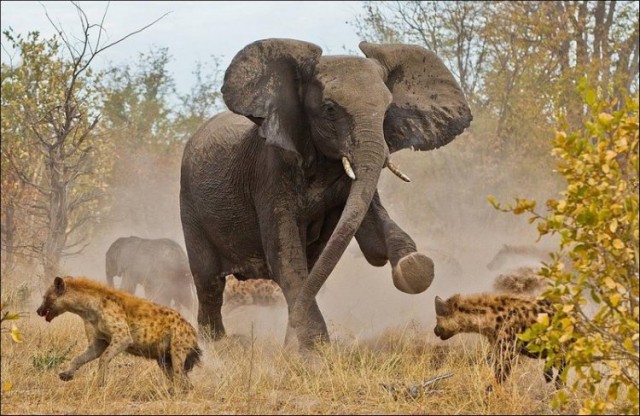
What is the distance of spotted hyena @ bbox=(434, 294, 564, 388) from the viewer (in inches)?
329

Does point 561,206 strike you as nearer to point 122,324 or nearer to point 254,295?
point 122,324

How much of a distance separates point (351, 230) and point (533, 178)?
53.1 ft

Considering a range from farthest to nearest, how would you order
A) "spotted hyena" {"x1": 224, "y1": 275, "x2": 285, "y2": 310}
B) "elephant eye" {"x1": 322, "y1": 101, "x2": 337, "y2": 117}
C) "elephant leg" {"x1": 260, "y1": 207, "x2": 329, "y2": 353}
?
"spotted hyena" {"x1": 224, "y1": 275, "x2": 285, "y2": 310} → "elephant leg" {"x1": 260, "y1": 207, "x2": 329, "y2": 353} → "elephant eye" {"x1": 322, "y1": 101, "x2": 337, "y2": 117}

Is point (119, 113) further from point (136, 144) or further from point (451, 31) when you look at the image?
point (451, 31)

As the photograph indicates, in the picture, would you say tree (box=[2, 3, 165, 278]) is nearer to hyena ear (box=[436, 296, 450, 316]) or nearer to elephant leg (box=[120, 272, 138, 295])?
elephant leg (box=[120, 272, 138, 295])

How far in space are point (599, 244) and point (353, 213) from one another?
8.41 ft

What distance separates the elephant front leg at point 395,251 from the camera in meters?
9.45

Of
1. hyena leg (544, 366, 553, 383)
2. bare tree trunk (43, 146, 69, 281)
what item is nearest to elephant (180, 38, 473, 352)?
hyena leg (544, 366, 553, 383)

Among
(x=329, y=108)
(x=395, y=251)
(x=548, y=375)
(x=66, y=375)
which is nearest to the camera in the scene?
(x=66, y=375)

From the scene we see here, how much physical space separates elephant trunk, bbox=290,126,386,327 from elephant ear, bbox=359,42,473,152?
1.28 metres

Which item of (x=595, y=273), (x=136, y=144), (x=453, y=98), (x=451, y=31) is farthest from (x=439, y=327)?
(x=136, y=144)

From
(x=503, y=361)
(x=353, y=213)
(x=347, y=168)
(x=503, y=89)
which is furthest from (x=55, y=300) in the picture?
(x=503, y=89)

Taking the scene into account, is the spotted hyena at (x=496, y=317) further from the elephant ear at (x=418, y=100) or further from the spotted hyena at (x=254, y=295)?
the spotted hyena at (x=254, y=295)

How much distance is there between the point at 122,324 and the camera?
7.80m
